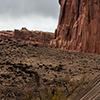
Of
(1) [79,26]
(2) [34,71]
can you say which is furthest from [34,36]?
(2) [34,71]

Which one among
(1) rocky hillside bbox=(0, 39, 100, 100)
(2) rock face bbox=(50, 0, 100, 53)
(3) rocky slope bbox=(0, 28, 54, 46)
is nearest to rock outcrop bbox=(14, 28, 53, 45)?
(3) rocky slope bbox=(0, 28, 54, 46)

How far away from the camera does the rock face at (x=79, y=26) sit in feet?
187

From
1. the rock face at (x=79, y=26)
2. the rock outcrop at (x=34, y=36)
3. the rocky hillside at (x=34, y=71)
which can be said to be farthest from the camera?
the rock outcrop at (x=34, y=36)

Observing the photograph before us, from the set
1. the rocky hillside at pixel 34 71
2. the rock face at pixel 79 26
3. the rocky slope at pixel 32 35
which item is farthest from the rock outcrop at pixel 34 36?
the rocky hillside at pixel 34 71

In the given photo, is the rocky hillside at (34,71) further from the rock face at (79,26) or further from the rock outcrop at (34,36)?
the rock outcrop at (34,36)

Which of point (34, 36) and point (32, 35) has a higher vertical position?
point (32, 35)

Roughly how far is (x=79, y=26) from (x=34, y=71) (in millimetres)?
33538

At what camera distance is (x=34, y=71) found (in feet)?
→ 88.7

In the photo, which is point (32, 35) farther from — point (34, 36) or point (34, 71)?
A: point (34, 71)

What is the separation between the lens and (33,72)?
26.7 metres

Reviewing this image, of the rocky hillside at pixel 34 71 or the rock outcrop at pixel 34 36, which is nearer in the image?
the rocky hillside at pixel 34 71

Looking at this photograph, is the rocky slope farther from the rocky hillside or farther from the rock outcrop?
the rocky hillside

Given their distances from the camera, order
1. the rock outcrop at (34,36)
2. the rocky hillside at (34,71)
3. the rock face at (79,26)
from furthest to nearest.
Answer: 1. the rock outcrop at (34,36)
2. the rock face at (79,26)
3. the rocky hillside at (34,71)

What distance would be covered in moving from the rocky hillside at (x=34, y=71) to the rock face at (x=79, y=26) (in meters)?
20.3
